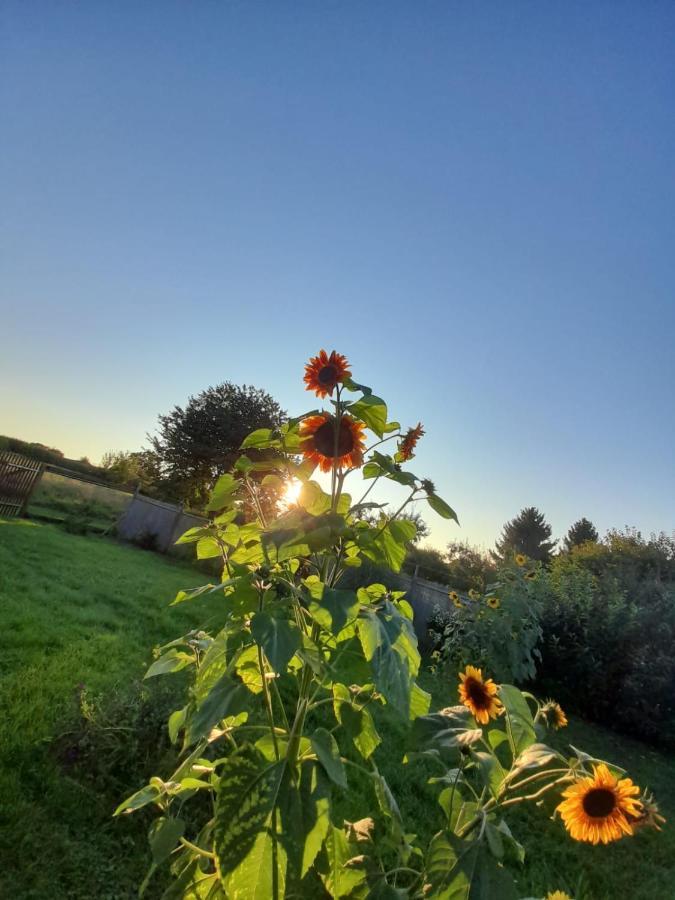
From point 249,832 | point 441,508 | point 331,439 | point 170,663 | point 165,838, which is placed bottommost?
point 165,838

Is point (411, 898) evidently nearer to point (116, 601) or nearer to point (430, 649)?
point (116, 601)

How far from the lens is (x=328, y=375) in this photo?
1.33 meters

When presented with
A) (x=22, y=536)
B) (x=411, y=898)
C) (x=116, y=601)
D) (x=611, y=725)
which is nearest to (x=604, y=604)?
(x=611, y=725)

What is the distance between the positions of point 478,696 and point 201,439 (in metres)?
20.3

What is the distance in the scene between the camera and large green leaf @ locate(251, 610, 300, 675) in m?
0.88

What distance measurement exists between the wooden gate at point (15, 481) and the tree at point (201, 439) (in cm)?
799

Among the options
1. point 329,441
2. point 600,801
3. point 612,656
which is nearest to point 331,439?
point 329,441

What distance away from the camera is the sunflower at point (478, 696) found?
131 cm

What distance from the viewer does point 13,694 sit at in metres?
2.93

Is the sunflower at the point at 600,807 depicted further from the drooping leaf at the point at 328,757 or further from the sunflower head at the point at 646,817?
the drooping leaf at the point at 328,757

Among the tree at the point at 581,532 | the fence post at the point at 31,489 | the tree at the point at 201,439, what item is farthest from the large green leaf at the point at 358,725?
the tree at the point at 581,532

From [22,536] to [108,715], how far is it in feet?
24.4

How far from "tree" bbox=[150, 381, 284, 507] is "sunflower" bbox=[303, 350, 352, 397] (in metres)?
18.7

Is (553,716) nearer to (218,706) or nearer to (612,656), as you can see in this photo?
(218,706)
